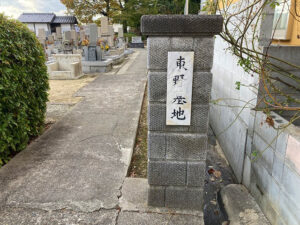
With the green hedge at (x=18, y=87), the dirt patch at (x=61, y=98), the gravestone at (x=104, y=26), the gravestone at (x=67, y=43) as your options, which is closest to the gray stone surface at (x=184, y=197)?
the green hedge at (x=18, y=87)

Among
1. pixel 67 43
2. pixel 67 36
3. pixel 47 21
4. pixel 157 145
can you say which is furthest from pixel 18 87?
pixel 47 21

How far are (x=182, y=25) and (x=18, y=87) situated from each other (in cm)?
261

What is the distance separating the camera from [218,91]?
17.2 ft

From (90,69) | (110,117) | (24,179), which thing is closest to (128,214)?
(24,179)

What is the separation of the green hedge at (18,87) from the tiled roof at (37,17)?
36.8m

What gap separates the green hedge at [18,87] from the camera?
3111mm

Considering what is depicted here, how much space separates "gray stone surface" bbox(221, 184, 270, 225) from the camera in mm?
2564

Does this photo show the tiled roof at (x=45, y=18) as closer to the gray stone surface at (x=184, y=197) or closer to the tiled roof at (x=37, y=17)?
the tiled roof at (x=37, y=17)

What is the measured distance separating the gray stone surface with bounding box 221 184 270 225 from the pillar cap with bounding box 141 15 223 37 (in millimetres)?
1972

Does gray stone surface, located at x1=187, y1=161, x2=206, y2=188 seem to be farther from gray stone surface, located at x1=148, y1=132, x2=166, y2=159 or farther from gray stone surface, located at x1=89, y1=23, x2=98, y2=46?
gray stone surface, located at x1=89, y1=23, x2=98, y2=46

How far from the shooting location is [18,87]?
134 inches

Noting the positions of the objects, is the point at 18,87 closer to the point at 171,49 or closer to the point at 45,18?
the point at 171,49

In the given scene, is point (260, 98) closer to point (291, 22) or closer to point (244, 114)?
point (244, 114)

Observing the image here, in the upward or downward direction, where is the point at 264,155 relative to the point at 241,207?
upward
